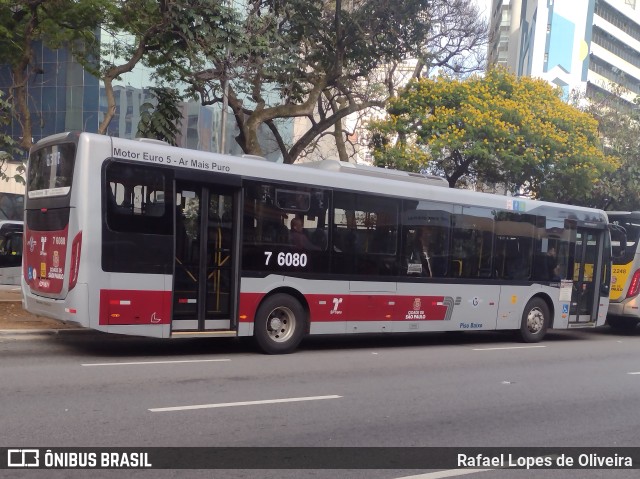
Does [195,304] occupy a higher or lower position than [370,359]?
higher

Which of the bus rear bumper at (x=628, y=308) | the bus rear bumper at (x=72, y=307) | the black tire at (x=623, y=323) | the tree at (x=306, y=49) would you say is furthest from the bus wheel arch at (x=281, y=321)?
the black tire at (x=623, y=323)

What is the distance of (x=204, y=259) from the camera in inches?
455

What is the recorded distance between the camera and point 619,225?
19797 mm

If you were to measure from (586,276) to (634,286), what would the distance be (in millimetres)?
2382

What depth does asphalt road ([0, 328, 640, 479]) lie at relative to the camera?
268 inches

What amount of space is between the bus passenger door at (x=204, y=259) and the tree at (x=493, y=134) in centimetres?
1273

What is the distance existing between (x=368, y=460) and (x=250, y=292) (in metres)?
5.85

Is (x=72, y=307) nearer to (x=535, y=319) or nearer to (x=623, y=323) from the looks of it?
(x=535, y=319)

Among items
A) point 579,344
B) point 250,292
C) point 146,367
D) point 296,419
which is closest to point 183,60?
point 250,292

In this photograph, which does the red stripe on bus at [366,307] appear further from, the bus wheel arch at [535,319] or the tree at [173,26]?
the tree at [173,26]

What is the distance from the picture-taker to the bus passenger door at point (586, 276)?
698 inches

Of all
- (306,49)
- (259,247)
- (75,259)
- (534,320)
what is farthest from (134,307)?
(306,49)

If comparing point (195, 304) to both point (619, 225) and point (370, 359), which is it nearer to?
point (370, 359)

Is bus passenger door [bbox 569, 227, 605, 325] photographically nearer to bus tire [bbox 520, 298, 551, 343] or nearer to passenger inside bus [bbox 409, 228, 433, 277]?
bus tire [bbox 520, 298, 551, 343]
